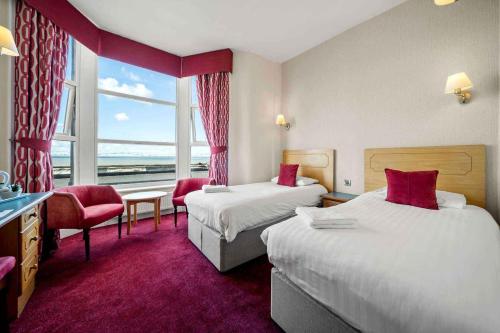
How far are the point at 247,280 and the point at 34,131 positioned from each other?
2991 mm

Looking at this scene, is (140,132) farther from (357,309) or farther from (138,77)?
(357,309)

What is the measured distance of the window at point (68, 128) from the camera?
299 cm

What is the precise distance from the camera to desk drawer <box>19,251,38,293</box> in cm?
149

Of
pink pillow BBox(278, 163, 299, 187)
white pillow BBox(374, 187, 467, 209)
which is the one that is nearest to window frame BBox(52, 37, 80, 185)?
pink pillow BBox(278, 163, 299, 187)

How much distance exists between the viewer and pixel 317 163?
3.64m

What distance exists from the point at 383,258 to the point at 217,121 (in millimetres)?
3570

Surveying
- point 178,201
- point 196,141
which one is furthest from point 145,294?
point 196,141

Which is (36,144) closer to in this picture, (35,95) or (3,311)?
(35,95)

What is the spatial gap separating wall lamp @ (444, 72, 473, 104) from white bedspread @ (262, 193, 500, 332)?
139 cm

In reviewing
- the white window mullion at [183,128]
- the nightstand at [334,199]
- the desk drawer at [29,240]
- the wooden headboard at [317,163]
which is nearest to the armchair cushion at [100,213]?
the desk drawer at [29,240]

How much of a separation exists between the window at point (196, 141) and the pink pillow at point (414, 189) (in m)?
3.55

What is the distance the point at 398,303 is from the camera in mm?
752

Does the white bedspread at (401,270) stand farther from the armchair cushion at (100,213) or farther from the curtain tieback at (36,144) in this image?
the curtain tieback at (36,144)

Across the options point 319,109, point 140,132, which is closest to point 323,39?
point 319,109
